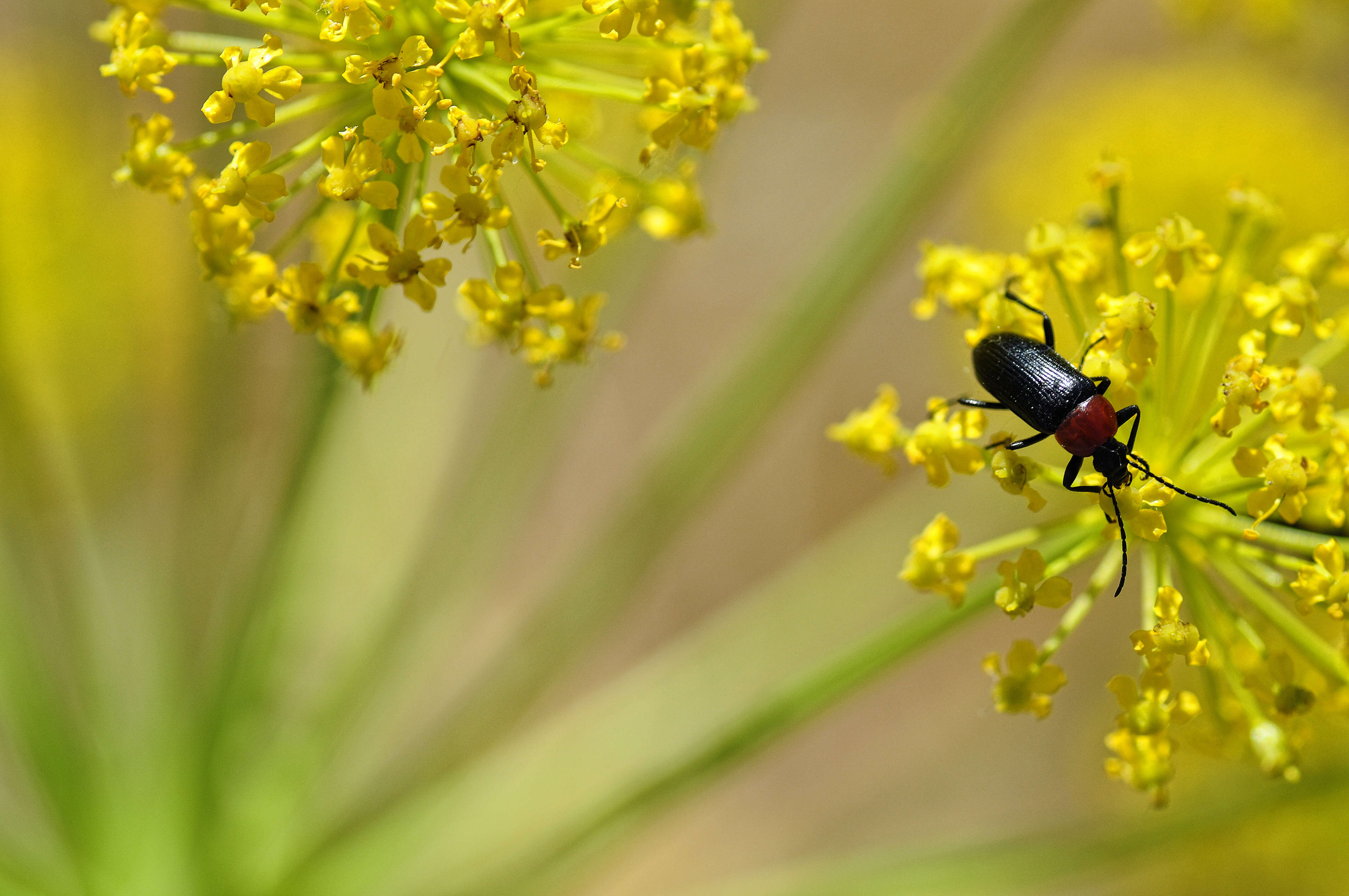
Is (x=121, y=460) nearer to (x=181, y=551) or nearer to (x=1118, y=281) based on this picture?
(x=181, y=551)

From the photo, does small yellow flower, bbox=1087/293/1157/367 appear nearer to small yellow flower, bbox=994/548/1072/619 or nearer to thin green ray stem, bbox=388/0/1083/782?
small yellow flower, bbox=994/548/1072/619

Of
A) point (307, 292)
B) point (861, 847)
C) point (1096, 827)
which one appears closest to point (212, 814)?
point (307, 292)

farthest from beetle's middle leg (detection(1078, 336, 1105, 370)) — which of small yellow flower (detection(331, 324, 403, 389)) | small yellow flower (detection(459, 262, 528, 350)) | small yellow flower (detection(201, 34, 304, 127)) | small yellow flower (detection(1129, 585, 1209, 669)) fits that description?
small yellow flower (detection(201, 34, 304, 127))

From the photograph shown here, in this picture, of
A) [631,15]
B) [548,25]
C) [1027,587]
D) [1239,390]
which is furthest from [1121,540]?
[548,25]

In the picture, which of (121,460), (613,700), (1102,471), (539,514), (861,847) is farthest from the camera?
(539,514)

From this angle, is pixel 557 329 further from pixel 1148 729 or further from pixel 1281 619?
pixel 1281 619

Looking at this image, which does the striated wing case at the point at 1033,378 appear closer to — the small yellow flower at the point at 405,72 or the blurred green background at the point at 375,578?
the blurred green background at the point at 375,578
